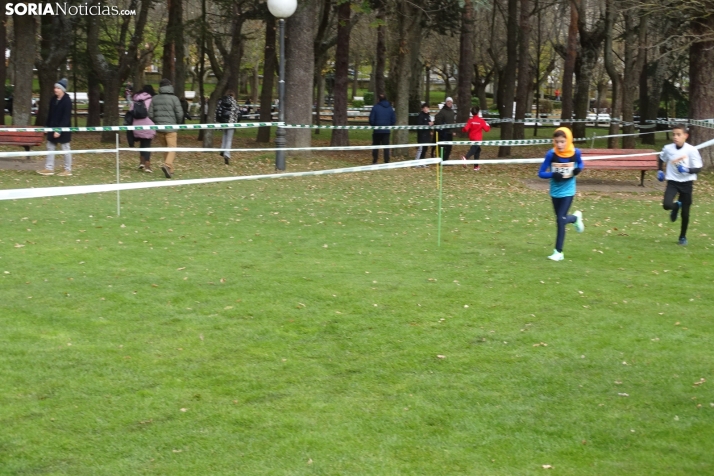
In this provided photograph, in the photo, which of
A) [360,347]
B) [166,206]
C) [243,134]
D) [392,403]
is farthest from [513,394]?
[243,134]

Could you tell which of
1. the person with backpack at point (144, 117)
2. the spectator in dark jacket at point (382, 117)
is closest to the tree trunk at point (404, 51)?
the spectator in dark jacket at point (382, 117)

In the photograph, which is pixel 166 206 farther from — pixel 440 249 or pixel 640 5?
pixel 640 5

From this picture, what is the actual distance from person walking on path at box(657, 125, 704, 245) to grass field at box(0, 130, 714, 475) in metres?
0.66

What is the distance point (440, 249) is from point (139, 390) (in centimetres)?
607

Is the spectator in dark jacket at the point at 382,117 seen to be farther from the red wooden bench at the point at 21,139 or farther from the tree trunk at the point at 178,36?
the red wooden bench at the point at 21,139

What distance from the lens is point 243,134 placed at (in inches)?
1519

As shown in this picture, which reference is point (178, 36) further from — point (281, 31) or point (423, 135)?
point (281, 31)

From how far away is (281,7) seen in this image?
19562mm

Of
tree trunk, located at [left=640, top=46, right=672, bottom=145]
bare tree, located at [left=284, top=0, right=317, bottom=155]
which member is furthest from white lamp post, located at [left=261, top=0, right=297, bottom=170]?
tree trunk, located at [left=640, top=46, right=672, bottom=145]

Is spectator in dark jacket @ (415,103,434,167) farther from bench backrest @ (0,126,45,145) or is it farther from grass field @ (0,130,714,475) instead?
grass field @ (0,130,714,475)

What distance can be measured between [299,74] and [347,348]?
17.1 m

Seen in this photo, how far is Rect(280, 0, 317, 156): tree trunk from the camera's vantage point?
922 inches

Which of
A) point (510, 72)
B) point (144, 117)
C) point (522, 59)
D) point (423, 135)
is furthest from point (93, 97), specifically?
point (522, 59)

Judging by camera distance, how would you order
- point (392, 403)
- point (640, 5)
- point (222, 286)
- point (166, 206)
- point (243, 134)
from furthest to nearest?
1. point (243, 134)
2. point (640, 5)
3. point (166, 206)
4. point (222, 286)
5. point (392, 403)
